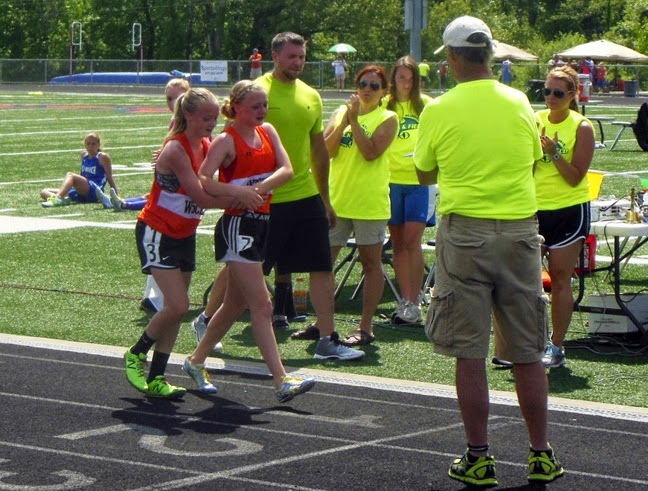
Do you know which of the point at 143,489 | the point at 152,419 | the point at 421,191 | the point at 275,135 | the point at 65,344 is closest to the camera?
the point at 143,489

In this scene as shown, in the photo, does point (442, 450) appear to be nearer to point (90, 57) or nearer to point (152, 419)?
point (152, 419)

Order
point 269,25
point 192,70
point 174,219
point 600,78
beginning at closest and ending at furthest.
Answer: point 174,219, point 600,78, point 192,70, point 269,25

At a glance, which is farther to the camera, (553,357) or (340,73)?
(340,73)

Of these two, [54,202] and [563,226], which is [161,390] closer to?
[563,226]

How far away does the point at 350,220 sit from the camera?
30.9 ft

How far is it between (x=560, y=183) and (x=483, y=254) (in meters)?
2.62

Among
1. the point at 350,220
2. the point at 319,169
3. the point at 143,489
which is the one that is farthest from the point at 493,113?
the point at 350,220

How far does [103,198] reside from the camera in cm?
1730

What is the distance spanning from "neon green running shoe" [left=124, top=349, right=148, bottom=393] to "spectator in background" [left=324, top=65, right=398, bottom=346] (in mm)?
1890

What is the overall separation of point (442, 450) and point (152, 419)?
1526mm

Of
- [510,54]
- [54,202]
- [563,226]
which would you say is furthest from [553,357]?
[510,54]

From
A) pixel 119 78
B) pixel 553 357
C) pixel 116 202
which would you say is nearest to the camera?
pixel 553 357

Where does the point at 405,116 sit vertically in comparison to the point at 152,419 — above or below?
above

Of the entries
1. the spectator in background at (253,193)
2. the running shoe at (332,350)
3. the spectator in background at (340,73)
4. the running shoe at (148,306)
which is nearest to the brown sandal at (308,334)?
the running shoe at (332,350)
